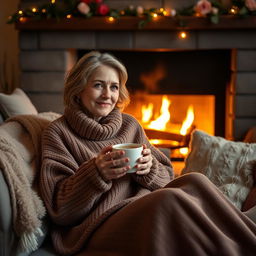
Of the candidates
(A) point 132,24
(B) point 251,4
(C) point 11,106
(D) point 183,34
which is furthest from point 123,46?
(C) point 11,106

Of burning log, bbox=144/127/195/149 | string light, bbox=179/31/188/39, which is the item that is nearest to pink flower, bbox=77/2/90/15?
string light, bbox=179/31/188/39

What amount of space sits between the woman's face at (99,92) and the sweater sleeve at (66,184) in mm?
184

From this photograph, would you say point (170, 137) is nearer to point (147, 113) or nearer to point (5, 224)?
point (147, 113)

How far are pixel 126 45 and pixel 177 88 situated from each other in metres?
0.49

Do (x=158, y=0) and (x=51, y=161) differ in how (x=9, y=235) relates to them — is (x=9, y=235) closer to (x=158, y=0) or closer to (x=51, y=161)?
(x=51, y=161)

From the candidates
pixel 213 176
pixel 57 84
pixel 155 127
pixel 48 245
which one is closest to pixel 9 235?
pixel 48 245

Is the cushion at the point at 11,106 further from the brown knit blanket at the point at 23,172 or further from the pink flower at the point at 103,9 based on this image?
the pink flower at the point at 103,9

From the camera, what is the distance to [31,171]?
1.49 metres

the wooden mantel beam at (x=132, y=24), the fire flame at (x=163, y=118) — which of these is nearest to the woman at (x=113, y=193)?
the wooden mantel beam at (x=132, y=24)

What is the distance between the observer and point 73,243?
1391 millimetres

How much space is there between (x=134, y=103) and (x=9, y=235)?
205 cm

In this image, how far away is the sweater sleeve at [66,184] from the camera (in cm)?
141

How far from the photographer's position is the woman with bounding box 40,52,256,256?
4.09 feet

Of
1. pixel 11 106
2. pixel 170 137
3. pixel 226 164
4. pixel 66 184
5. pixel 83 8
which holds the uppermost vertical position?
pixel 83 8
